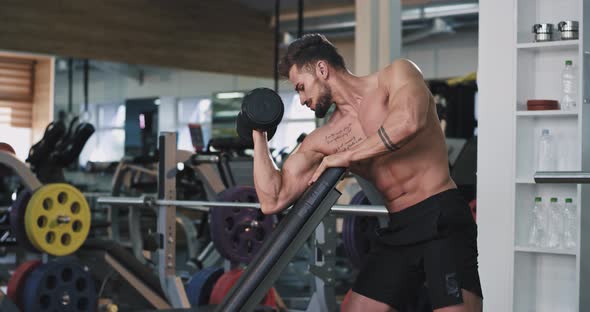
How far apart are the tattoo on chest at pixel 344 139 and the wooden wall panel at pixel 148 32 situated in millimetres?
6391

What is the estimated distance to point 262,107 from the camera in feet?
7.13

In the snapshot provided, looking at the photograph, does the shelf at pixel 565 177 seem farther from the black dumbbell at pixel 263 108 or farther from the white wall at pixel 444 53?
the white wall at pixel 444 53

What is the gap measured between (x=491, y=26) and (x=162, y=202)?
76.2 inches

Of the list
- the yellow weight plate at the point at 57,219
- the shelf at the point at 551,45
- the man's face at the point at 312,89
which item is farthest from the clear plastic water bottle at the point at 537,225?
the yellow weight plate at the point at 57,219

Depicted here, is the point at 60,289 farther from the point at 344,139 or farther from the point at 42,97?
the point at 42,97

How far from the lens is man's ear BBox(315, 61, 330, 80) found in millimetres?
2385

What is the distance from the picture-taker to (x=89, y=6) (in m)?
8.85

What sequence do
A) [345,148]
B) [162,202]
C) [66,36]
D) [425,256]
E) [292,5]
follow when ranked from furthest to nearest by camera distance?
[292,5] → [66,36] → [162,202] → [345,148] → [425,256]

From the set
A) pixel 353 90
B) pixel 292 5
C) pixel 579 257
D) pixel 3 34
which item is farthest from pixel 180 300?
pixel 292 5

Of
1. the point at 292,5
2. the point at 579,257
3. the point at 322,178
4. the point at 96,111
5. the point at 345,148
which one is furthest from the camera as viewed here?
the point at 96,111

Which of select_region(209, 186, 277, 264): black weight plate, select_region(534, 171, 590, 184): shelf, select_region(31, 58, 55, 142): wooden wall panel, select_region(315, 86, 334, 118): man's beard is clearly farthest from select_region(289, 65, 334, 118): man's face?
select_region(31, 58, 55, 142): wooden wall panel

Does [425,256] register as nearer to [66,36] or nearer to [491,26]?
[491,26]

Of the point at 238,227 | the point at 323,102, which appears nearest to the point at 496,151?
the point at 323,102

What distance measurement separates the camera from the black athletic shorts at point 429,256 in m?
2.30
